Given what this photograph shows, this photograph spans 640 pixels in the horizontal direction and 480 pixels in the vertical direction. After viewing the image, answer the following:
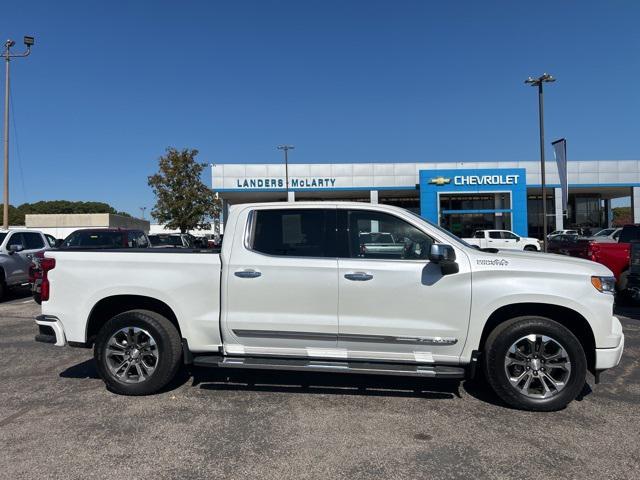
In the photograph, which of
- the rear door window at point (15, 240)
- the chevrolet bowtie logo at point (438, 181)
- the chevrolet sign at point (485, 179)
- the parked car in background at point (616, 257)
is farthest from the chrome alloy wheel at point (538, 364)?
the chevrolet sign at point (485, 179)

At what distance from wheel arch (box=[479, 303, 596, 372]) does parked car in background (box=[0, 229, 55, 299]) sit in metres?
11.2

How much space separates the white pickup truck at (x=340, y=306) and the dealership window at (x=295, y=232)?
0.01 meters

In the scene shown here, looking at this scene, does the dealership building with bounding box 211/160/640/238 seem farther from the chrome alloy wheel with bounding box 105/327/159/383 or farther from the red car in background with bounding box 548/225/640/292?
the chrome alloy wheel with bounding box 105/327/159/383

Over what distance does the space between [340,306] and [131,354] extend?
2228mm

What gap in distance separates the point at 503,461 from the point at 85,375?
15.5ft

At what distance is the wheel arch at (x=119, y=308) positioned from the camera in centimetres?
522

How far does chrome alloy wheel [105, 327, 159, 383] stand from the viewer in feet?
16.7

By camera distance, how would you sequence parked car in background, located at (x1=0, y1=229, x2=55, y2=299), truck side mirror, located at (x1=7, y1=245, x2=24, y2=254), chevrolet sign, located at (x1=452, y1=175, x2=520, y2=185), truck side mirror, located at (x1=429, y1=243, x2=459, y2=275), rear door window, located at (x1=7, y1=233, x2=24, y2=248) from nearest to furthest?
1. truck side mirror, located at (x1=429, y1=243, x2=459, y2=275)
2. truck side mirror, located at (x1=7, y1=245, x2=24, y2=254)
3. parked car in background, located at (x1=0, y1=229, x2=55, y2=299)
4. rear door window, located at (x1=7, y1=233, x2=24, y2=248)
5. chevrolet sign, located at (x1=452, y1=175, x2=520, y2=185)

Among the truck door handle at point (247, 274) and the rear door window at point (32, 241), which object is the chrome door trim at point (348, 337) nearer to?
the truck door handle at point (247, 274)

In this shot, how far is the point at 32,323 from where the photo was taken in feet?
31.1

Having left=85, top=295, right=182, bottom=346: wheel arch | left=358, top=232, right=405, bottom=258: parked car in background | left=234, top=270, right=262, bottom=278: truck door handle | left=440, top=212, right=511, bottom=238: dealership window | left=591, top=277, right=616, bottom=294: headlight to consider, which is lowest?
Answer: left=85, top=295, right=182, bottom=346: wheel arch

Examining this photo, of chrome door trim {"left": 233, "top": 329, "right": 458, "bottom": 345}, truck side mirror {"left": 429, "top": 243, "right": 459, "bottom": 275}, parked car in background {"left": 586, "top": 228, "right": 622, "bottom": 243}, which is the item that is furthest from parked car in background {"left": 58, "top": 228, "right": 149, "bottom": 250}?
parked car in background {"left": 586, "top": 228, "right": 622, "bottom": 243}

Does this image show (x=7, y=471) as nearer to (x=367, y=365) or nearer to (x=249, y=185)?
(x=367, y=365)

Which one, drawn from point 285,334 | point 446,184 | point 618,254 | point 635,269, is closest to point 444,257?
point 285,334
